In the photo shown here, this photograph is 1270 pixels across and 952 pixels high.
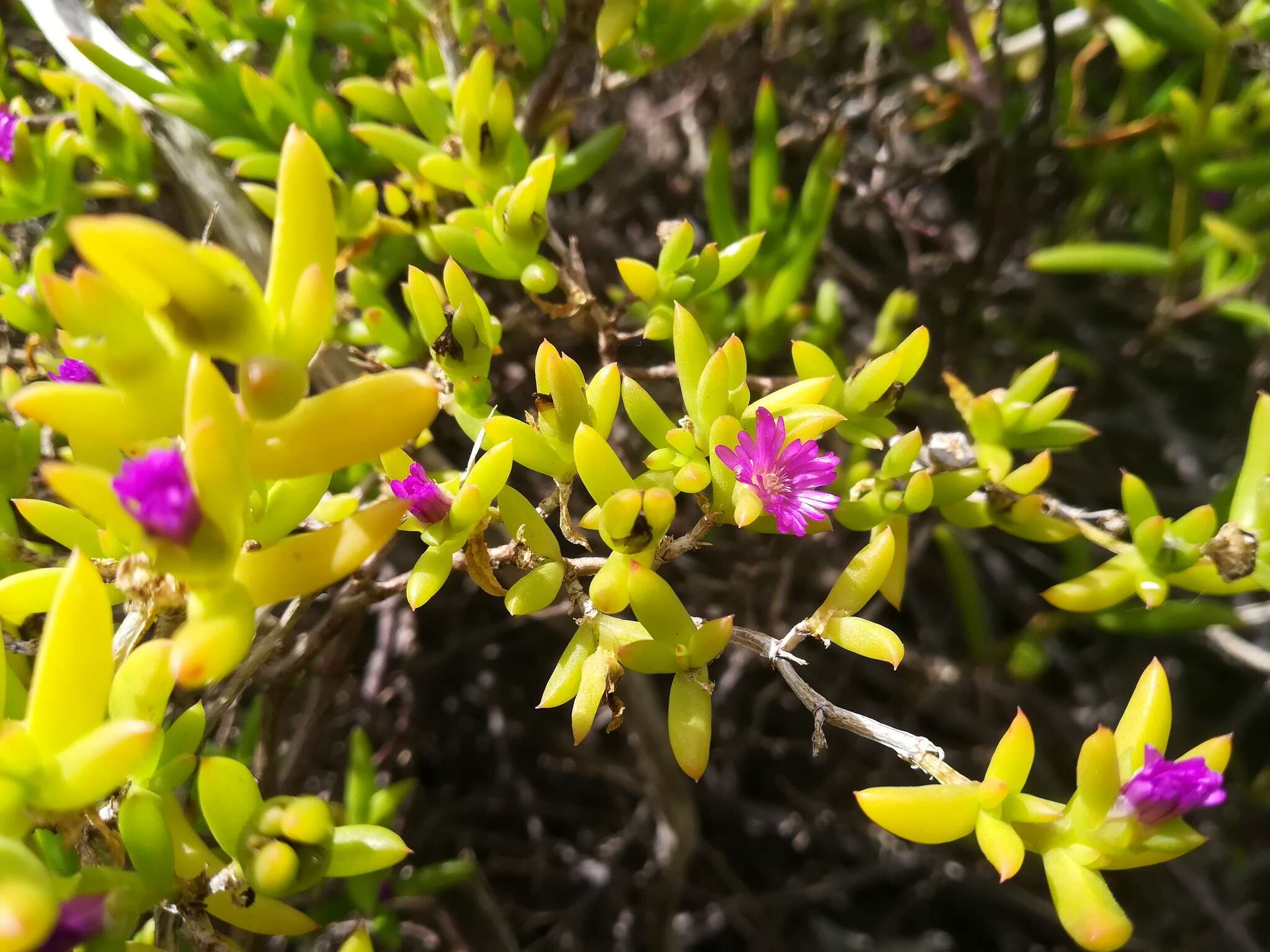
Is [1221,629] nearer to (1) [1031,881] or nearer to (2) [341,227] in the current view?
(1) [1031,881]

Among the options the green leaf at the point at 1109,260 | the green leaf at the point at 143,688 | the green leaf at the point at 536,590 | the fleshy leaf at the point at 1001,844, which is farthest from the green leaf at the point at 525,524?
the green leaf at the point at 1109,260

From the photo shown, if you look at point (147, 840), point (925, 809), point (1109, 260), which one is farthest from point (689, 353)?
point (1109, 260)

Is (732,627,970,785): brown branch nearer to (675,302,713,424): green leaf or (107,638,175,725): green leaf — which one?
(675,302,713,424): green leaf

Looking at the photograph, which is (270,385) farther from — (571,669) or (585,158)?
(585,158)

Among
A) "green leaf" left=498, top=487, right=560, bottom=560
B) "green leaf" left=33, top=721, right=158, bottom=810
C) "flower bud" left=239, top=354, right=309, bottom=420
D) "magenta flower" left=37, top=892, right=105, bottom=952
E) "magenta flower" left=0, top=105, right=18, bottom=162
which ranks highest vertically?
"magenta flower" left=0, top=105, right=18, bottom=162

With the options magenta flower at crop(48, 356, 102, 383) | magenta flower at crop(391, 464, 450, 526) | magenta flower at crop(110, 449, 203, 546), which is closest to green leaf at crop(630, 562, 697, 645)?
magenta flower at crop(391, 464, 450, 526)

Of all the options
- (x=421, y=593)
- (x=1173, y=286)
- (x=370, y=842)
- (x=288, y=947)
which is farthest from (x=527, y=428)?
(x=1173, y=286)

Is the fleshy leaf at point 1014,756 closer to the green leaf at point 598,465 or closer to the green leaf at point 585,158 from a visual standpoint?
the green leaf at point 598,465
